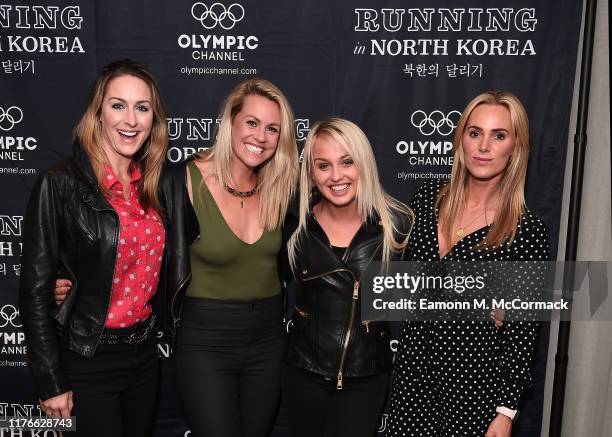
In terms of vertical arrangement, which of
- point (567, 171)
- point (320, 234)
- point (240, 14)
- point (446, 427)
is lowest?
point (446, 427)

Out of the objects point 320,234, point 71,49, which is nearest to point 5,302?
point 71,49

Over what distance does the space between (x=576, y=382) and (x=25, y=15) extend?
3537mm

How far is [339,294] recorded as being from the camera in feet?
7.06

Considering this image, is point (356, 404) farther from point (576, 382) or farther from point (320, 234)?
point (576, 382)

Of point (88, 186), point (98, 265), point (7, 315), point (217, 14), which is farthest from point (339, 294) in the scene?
point (7, 315)

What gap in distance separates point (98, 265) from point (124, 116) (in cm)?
55

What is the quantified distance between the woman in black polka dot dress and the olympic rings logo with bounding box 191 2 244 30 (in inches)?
56.7

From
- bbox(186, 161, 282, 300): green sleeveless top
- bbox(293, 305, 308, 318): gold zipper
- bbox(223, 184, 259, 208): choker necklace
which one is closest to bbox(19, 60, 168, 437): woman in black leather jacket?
bbox(186, 161, 282, 300): green sleeveless top

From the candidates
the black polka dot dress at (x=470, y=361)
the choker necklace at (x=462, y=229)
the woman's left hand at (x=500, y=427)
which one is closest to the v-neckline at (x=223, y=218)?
the black polka dot dress at (x=470, y=361)

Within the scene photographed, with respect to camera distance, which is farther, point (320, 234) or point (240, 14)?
point (240, 14)

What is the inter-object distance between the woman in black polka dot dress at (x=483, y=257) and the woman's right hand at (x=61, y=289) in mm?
1305

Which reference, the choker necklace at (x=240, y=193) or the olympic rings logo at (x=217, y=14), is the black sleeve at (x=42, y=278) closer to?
the choker necklace at (x=240, y=193)

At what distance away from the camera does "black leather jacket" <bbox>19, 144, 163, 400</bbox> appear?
6.10 feet

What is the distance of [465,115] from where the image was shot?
209 centimetres
